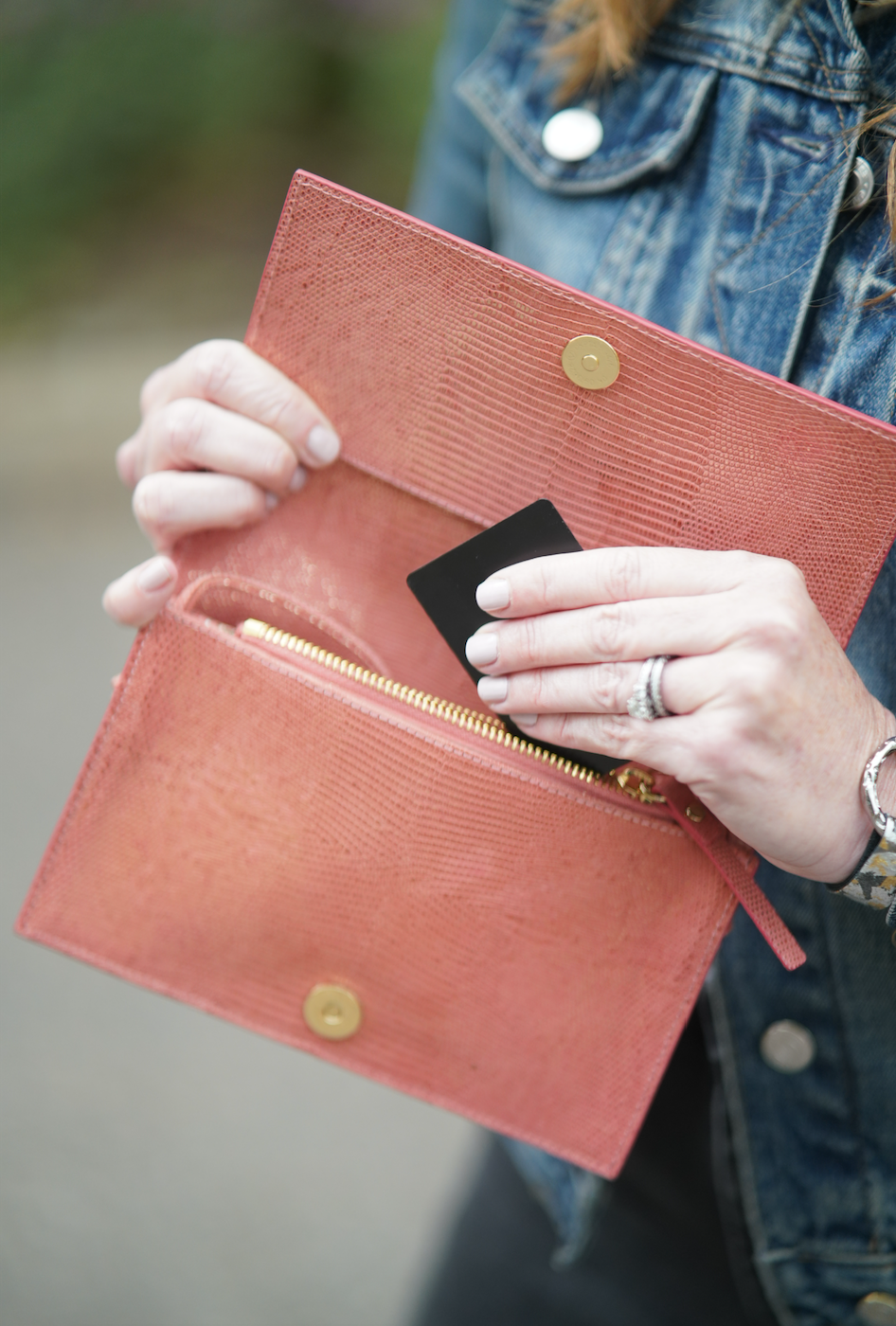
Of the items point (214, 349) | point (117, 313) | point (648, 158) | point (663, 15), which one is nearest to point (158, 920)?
point (214, 349)

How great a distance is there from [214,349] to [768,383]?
1.74ft

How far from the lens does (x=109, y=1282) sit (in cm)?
201

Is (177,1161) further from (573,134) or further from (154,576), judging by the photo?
(573,134)

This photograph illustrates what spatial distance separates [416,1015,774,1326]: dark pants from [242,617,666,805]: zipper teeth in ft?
1.31

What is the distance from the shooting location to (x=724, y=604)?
735 mm

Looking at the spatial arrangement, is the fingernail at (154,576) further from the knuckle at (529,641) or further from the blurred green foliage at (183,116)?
the blurred green foliage at (183,116)

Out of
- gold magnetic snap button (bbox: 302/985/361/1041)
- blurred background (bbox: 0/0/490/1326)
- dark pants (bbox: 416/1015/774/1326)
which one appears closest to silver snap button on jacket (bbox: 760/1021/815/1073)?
dark pants (bbox: 416/1015/774/1326)

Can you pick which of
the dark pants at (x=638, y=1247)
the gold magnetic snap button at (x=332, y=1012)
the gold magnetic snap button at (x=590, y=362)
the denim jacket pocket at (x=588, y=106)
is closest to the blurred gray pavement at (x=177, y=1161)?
A: the dark pants at (x=638, y=1247)

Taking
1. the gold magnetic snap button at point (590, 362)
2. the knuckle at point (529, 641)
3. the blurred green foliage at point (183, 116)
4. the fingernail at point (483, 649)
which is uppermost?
the blurred green foliage at point (183, 116)

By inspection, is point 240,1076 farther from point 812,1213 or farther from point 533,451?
point 533,451

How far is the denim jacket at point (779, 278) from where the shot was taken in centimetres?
86

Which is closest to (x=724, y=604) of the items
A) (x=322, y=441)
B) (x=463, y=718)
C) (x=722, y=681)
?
(x=722, y=681)

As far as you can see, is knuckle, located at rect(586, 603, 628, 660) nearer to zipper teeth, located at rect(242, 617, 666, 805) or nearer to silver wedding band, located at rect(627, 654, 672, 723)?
silver wedding band, located at rect(627, 654, 672, 723)

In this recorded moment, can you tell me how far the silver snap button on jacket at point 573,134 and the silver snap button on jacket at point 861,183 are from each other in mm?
301
